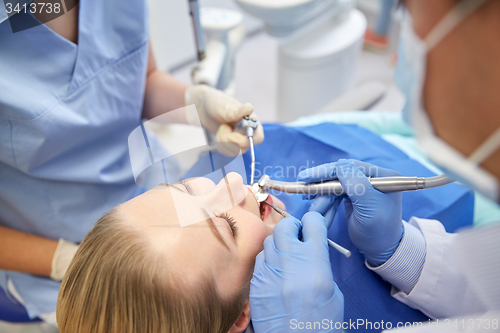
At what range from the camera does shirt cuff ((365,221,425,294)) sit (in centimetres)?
76

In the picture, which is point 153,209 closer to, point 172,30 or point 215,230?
point 215,230

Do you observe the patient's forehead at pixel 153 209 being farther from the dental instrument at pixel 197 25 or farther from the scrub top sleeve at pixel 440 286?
the dental instrument at pixel 197 25

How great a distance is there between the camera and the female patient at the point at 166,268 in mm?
635

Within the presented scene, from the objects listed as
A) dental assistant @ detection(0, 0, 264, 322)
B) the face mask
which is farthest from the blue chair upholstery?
the face mask

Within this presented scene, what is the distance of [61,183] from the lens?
3.07 feet

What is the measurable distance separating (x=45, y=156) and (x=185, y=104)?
1.50 ft

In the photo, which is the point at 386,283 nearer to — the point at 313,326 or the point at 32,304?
the point at 313,326

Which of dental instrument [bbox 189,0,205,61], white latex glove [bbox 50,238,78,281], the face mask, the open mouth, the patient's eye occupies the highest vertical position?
the face mask

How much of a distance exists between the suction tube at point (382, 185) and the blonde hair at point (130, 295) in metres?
0.27

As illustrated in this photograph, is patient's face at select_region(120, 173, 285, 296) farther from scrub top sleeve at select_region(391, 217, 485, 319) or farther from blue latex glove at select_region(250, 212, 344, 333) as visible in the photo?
scrub top sleeve at select_region(391, 217, 485, 319)

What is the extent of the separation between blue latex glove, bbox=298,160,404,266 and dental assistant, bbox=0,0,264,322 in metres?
0.29

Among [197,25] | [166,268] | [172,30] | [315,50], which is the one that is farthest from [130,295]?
[172,30]

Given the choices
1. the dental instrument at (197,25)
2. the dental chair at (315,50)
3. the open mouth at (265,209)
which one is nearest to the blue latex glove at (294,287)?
the open mouth at (265,209)

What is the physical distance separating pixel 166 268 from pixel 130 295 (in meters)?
0.08
